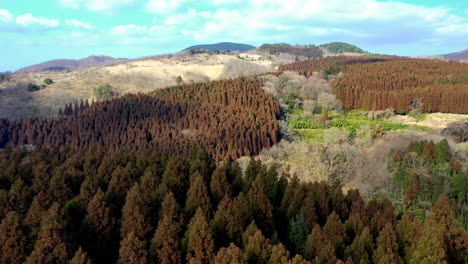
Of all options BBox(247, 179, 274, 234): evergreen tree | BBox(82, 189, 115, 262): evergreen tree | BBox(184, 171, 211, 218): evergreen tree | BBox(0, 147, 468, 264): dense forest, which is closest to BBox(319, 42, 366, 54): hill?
BBox(0, 147, 468, 264): dense forest

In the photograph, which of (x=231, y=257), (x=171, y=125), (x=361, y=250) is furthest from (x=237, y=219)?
(x=171, y=125)

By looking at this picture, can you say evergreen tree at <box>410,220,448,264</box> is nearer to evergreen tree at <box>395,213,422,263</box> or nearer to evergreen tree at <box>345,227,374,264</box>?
evergreen tree at <box>395,213,422,263</box>

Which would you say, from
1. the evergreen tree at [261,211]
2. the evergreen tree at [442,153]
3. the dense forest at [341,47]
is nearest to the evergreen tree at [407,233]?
the evergreen tree at [261,211]

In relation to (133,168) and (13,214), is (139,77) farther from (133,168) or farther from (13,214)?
(13,214)

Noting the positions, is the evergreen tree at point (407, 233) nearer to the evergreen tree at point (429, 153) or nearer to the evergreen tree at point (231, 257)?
the evergreen tree at point (231, 257)

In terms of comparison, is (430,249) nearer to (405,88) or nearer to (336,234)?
(336,234)

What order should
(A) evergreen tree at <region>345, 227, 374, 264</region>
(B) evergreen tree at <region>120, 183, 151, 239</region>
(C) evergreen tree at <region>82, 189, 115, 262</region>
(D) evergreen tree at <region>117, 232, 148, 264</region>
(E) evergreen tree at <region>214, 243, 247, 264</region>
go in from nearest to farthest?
(E) evergreen tree at <region>214, 243, 247, 264</region>, (D) evergreen tree at <region>117, 232, 148, 264</region>, (A) evergreen tree at <region>345, 227, 374, 264</region>, (C) evergreen tree at <region>82, 189, 115, 262</region>, (B) evergreen tree at <region>120, 183, 151, 239</region>
